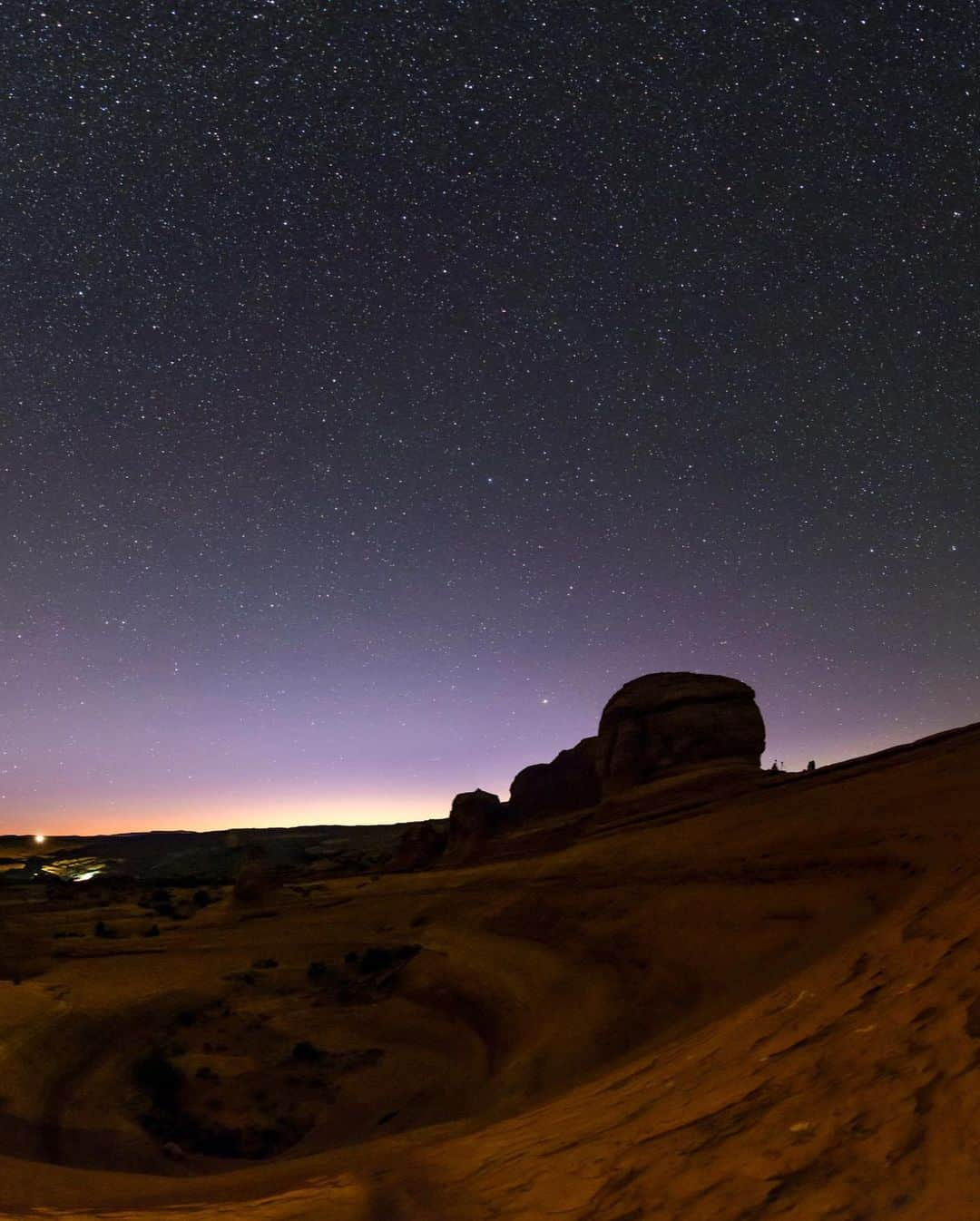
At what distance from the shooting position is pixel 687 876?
18469 millimetres

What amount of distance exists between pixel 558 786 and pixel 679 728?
2330 cm

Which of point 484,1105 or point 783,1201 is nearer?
point 783,1201

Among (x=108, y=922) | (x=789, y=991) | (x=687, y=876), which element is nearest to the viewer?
(x=789, y=991)

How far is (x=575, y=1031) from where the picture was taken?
1320 centimetres

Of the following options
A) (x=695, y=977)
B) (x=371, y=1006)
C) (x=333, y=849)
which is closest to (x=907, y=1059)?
(x=695, y=977)

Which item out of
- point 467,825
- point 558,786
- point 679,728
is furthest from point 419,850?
point 679,728

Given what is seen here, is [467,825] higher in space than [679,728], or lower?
lower

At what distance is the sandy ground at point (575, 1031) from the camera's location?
4359 mm

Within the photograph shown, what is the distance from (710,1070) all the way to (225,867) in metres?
72.2

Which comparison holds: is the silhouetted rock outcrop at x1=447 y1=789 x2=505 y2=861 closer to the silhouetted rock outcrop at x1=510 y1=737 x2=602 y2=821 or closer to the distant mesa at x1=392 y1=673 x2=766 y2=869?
the distant mesa at x1=392 y1=673 x2=766 y2=869

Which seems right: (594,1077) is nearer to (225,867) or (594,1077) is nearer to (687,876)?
(687,876)

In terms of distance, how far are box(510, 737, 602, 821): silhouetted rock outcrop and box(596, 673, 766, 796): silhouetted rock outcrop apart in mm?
15795

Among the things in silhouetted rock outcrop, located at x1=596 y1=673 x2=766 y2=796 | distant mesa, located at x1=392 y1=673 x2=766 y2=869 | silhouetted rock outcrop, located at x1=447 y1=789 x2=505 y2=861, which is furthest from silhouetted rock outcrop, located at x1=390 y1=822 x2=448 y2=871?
silhouetted rock outcrop, located at x1=596 y1=673 x2=766 y2=796

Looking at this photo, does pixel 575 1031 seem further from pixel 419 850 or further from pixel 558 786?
pixel 558 786
